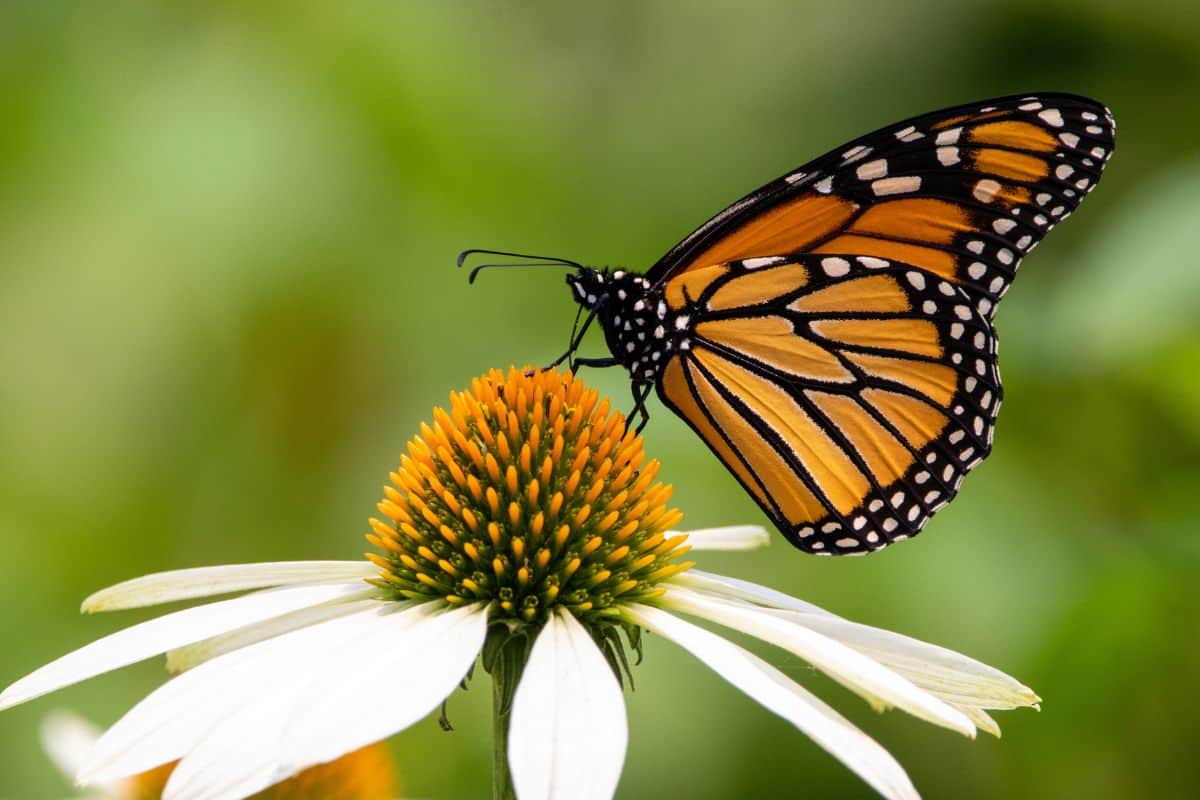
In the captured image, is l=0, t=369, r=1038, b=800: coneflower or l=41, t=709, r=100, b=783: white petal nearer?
l=0, t=369, r=1038, b=800: coneflower

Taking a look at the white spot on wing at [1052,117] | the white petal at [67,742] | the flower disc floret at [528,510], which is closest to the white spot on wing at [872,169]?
the white spot on wing at [1052,117]

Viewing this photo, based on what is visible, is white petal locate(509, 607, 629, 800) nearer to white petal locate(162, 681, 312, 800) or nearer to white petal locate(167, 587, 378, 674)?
white petal locate(162, 681, 312, 800)

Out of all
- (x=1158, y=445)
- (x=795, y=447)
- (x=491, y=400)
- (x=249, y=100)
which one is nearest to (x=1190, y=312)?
(x=1158, y=445)

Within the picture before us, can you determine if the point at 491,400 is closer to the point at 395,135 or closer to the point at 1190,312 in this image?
the point at 1190,312

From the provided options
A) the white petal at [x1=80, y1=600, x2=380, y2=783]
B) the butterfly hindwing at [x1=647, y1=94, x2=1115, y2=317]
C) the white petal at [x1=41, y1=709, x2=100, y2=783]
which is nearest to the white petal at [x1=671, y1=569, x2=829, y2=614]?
the white petal at [x1=80, y1=600, x2=380, y2=783]

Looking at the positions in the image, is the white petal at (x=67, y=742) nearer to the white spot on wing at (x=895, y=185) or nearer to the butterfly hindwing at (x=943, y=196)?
the butterfly hindwing at (x=943, y=196)

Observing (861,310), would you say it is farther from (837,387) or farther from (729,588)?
(729,588)

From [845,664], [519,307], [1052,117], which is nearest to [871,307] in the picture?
[1052,117]
